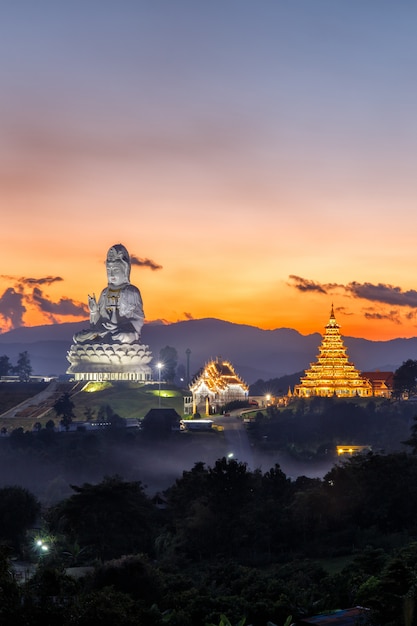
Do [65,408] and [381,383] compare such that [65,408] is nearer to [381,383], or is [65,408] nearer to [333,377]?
[333,377]

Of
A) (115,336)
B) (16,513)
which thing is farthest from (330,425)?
(16,513)

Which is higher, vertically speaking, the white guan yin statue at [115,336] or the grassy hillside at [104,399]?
the white guan yin statue at [115,336]

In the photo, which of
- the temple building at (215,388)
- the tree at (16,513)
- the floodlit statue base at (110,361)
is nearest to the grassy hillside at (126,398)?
the temple building at (215,388)

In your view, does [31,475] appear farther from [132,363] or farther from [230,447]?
[132,363]

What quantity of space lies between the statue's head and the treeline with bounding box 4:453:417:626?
57509 mm

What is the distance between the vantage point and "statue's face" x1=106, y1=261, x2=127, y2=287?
119 metres

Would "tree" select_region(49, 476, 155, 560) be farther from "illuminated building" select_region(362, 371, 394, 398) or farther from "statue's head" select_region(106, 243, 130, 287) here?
"illuminated building" select_region(362, 371, 394, 398)

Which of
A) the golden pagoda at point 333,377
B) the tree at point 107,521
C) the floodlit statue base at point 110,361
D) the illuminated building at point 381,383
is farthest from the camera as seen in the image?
the illuminated building at point 381,383

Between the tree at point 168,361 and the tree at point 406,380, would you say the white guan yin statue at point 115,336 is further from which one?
the tree at point 406,380

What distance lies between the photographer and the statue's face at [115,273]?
119 meters

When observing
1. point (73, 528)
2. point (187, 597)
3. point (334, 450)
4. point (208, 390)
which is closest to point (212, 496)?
point (73, 528)

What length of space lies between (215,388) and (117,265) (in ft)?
57.7

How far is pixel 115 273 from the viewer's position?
390 ft

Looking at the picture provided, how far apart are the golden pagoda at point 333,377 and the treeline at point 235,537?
55075 mm
